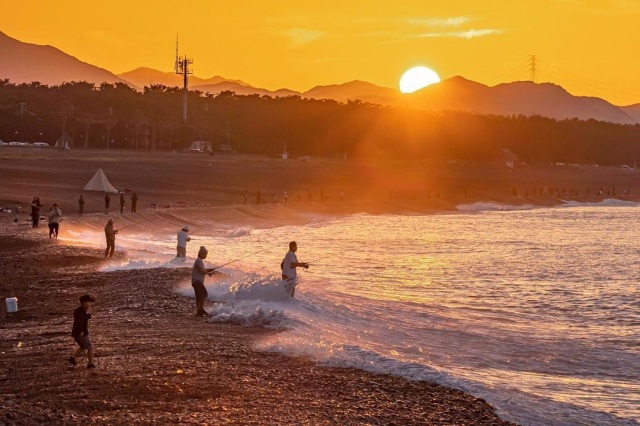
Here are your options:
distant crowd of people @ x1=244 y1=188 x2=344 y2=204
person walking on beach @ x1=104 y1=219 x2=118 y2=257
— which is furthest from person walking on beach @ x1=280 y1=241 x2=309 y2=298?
distant crowd of people @ x1=244 y1=188 x2=344 y2=204

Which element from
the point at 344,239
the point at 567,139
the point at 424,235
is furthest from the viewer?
the point at 567,139

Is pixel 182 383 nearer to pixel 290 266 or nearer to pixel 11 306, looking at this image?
pixel 11 306

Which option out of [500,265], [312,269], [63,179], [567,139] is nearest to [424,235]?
[500,265]

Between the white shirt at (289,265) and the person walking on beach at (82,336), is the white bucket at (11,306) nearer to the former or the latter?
the person walking on beach at (82,336)

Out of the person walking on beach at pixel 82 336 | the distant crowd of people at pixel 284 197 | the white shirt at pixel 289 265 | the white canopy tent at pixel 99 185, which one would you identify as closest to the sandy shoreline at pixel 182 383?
the person walking on beach at pixel 82 336

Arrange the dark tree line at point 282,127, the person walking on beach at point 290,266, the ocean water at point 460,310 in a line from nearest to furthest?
the ocean water at point 460,310
the person walking on beach at point 290,266
the dark tree line at point 282,127

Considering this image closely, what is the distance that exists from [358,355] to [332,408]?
278cm

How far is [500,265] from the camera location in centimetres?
3078

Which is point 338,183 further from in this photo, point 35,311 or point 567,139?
point 567,139

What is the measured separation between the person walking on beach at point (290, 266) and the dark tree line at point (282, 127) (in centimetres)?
7082

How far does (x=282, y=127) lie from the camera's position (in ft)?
453

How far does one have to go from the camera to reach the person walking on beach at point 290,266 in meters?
17.0

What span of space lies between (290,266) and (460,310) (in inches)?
177

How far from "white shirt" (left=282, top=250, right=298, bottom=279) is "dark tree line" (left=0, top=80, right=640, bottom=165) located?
233 ft
